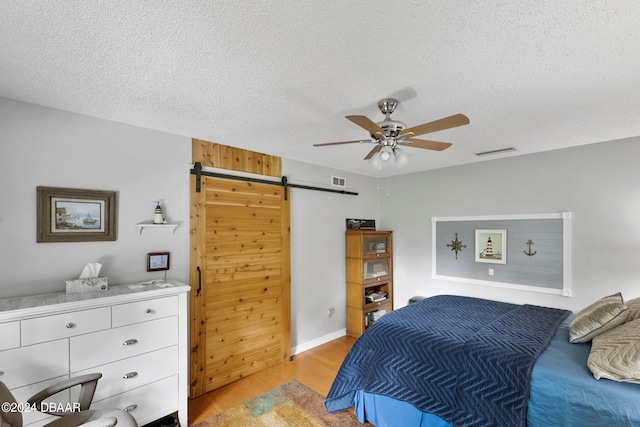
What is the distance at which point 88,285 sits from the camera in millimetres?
2281

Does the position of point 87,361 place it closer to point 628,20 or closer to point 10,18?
point 10,18

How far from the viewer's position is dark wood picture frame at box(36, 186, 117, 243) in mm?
2240

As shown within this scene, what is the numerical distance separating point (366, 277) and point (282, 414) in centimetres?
230

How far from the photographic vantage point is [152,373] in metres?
2.30

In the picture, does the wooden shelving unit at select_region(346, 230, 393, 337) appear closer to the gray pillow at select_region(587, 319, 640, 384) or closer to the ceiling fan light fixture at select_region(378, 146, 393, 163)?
the ceiling fan light fixture at select_region(378, 146, 393, 163)

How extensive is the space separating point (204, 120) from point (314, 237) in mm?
2113

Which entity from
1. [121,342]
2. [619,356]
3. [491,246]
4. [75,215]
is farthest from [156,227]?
[491,246]

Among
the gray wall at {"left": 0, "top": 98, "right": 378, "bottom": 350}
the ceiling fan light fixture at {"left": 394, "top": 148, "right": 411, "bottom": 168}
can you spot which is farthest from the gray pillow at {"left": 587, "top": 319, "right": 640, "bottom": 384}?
the gray wall at {"left": 0, "top": 98, "right": 378, "bottom": 350}

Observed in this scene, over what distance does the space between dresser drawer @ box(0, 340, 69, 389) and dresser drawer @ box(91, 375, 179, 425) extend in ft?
1.25

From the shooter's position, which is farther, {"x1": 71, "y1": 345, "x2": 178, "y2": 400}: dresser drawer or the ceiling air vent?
the ceiling air vent

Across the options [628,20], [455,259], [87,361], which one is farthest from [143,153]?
[455,259]

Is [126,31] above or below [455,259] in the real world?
above

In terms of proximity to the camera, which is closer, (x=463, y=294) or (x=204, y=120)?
(x=204, y=120)

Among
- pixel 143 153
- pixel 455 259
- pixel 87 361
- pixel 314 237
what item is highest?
pixel 143 153
